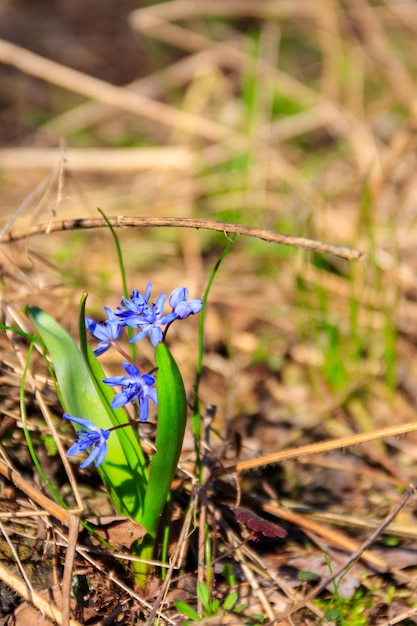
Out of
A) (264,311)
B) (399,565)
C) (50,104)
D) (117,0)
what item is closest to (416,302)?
(264,311)

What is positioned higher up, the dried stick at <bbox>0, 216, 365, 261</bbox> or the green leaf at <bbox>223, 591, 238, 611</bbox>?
the dried stick at <bbox>0, 216, 365, 261</bbox>

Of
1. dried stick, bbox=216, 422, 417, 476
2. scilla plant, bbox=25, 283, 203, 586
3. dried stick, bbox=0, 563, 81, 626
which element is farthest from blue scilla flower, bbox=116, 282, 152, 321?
dried stick, bbox=0, 563, 81, 626

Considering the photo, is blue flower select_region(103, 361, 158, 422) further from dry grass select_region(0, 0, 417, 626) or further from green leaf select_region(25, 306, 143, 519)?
dry grass select_region(0, 0, 417, 626)

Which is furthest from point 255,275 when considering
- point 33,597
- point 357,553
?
point 33,597

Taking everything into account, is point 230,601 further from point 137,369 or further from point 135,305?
point 135,305

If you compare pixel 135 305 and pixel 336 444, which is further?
pixel 336 444

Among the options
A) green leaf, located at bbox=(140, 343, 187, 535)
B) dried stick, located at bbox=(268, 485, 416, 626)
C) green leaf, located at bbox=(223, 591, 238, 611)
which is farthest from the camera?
green leaf, located at bbox=(223, 591, 238, 611)
